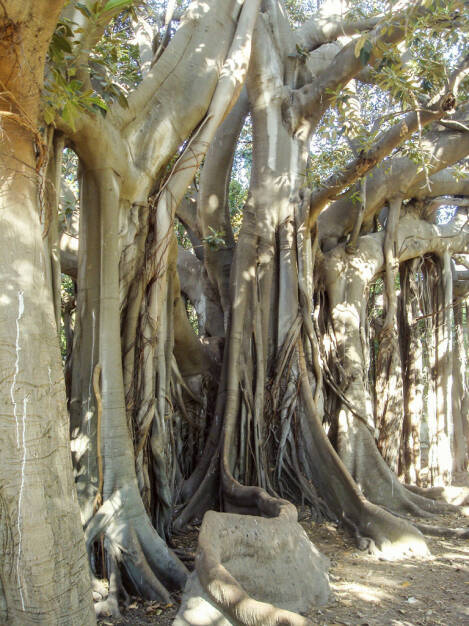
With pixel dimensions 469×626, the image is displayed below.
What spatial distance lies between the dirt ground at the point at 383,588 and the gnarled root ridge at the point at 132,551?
0.10 m

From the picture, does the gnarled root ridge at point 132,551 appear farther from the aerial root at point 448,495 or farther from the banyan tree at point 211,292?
the aerial root at point 448,495

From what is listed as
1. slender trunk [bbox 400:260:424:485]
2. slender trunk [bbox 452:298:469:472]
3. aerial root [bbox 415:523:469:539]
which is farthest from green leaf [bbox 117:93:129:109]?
slender trunk [bbox 452:298:469:472]

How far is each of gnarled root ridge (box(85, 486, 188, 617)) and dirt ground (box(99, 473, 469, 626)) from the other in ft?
0.34

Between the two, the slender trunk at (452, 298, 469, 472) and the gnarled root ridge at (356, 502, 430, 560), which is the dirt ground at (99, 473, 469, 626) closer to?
the gnarled root ridge at (356, 502, 430, 560)

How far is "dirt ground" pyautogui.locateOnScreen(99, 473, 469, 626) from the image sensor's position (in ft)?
10.3

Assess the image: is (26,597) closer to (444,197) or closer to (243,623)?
(243,623)

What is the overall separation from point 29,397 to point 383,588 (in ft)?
→ 8.11

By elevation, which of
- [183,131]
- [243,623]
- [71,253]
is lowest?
[243,623]

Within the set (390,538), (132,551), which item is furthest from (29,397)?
(390,538)

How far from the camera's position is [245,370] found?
18.1 feet

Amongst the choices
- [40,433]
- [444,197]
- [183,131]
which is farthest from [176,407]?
[444,197]

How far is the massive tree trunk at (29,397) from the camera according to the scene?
2279mm

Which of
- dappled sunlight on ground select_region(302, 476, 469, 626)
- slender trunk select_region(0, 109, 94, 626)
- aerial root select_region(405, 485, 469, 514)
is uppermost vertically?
slender trunk select_region(0, 109, 94, 626)

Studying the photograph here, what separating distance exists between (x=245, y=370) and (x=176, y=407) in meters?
0.70
